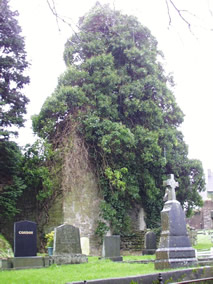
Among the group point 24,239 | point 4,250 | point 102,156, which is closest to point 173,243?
point 24,239

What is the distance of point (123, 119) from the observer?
19422 millimetres

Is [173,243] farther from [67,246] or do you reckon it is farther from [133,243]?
[133,243]

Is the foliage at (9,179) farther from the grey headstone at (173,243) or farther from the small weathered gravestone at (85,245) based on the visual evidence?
the grey headstone at (173,243)

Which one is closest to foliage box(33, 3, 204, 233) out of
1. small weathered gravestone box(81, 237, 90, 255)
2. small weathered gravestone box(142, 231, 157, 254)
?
small weathered gravestone box(81, 237, 90, 255)

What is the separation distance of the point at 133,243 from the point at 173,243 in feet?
30.6

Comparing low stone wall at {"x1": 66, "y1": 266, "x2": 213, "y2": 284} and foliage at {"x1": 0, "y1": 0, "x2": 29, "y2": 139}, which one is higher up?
foliage at {"x1": 0, "y1": 0, "x2": 29, "y2": 139}

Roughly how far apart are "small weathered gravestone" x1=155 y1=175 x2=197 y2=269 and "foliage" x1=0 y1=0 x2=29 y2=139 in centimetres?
918

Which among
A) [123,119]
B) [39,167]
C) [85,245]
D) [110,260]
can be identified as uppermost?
[123,119]

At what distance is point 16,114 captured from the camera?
16625 mm

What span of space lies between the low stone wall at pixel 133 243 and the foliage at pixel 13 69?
298 inches

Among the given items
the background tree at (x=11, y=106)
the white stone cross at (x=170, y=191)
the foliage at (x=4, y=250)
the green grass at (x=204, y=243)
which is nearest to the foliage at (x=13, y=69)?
the background tree at (x=11, y=106)

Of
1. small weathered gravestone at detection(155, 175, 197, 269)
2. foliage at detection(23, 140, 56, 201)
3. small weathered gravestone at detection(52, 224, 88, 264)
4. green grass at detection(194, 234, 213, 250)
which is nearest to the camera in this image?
small weathered gravestone at detection(155, 175, 197, 269)

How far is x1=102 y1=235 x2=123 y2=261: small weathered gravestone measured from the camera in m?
12.9

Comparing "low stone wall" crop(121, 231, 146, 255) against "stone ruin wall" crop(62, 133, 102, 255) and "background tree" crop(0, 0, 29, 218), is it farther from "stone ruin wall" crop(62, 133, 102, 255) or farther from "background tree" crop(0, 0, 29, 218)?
"background tree" crop(0, 0, 29, 218)
